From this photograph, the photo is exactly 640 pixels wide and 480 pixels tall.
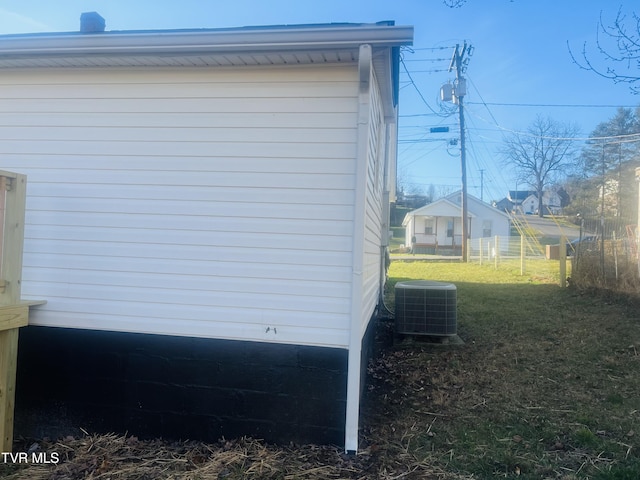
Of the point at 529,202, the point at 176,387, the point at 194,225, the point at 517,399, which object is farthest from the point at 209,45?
the point at 529,202

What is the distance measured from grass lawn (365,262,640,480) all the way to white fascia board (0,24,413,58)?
9.29ft

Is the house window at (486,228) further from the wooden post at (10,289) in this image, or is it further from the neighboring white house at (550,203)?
the wooden post at (10,289)

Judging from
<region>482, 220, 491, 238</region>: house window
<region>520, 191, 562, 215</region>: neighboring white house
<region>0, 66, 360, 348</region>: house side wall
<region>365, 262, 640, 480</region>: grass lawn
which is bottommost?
<region>365, 262, 640, 480</region>: grass lawn

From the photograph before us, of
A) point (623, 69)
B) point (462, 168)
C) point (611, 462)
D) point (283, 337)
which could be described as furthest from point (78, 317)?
point (462, 168)

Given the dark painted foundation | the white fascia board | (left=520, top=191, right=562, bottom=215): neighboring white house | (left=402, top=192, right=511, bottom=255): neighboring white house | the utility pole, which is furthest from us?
(left=520, top=191, right=562, bottom=215): neighboring white house

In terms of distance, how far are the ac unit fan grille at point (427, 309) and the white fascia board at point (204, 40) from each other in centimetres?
355

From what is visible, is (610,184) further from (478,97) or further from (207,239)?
(207,239)

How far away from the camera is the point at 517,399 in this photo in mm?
4227

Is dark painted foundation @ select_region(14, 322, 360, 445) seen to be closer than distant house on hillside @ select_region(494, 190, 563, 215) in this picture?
Yes

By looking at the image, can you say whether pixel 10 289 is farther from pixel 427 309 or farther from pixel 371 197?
pixel 427 309

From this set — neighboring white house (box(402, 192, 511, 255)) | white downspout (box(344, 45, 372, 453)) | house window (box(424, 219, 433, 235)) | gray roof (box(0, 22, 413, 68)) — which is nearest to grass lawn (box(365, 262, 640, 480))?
white downspout (box(344, 45, 372, 453))

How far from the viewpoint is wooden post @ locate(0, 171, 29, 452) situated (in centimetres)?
317

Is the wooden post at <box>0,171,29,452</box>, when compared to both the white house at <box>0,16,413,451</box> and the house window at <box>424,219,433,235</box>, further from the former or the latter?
the house window at <box>424,219,433,235</box>

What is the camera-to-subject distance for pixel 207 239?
3.32 m
